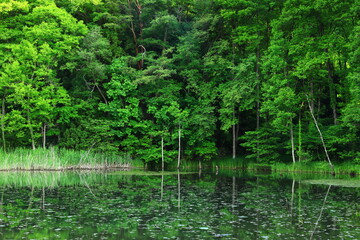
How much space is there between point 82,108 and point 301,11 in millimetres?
22630

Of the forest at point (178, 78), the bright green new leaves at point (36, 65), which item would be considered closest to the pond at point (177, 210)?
the forest at point (178, 78)

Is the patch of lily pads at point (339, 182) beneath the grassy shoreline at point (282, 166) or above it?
beneath

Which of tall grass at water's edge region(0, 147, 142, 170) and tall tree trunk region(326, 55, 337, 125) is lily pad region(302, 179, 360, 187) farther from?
tall grass at water's edge region(0, 147, 142, 170)

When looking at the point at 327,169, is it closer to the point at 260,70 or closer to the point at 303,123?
the point at 303,123

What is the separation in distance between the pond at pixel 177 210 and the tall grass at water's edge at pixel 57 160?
22.0 ft

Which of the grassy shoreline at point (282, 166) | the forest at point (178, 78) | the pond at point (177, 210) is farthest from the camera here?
the forest at point (178, 78)

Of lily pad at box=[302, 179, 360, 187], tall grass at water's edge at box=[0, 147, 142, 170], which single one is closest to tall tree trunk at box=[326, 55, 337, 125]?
lily pad at box=[302, 179, 360, 187]

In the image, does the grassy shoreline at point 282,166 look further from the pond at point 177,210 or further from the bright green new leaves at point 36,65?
the bright green new leaves at point 36,65

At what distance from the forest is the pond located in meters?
12.3

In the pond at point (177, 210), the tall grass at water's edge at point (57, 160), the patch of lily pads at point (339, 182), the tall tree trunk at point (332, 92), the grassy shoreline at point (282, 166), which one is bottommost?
the pond at point (177, 210)

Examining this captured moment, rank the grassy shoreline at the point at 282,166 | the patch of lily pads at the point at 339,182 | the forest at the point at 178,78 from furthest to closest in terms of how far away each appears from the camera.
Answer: the forest at the point at 178,78 < the grassy shoreline at the point at 282,166 < the patch of lily pads at the point at 339,182

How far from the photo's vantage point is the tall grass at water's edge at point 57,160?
1309 inches

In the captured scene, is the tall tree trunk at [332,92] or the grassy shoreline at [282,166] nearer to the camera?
the grassy shoreline at [282,166]

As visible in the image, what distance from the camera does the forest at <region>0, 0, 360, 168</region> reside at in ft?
121
